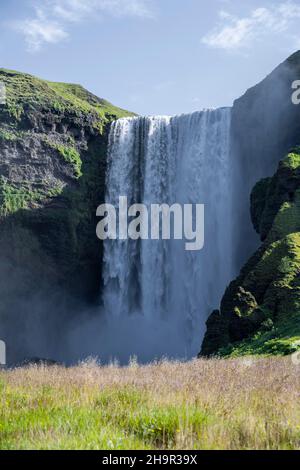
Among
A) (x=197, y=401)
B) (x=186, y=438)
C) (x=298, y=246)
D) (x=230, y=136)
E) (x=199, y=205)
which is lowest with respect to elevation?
(x=186, y=438)

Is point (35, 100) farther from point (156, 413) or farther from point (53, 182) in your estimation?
point (156, 413)

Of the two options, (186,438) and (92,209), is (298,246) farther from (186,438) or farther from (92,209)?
(92,209)

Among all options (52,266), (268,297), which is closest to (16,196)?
(52,266)

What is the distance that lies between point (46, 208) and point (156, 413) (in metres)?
38.4

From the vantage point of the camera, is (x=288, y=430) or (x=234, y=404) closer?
(x=288, y=430)

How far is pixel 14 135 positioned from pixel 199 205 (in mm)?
16271

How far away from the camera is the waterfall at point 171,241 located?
3981 centimetres

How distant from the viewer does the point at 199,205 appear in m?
41.3

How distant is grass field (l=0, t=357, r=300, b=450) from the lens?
475 centimetres

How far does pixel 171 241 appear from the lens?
42688mm

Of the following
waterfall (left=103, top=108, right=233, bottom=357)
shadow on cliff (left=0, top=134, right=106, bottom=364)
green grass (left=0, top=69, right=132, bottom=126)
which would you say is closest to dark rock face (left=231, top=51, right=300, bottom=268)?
waterfall (left=103, top=108, right=233, bottom=357)

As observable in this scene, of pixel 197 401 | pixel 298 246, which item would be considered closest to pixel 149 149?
pixel 298 246

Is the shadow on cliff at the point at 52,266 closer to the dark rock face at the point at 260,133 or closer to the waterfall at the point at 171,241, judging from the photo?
the waterfall at the point at 171,241

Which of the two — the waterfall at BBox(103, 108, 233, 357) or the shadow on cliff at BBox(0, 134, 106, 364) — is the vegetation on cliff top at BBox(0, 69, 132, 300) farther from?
the waterfall at BBox(103, 108, 233, 357)
